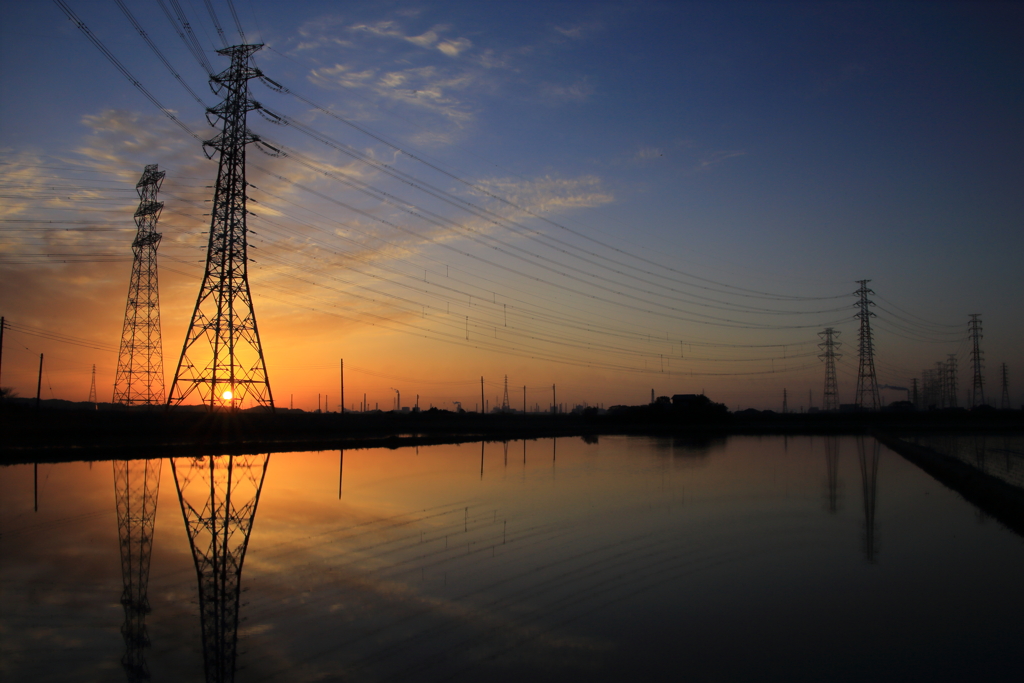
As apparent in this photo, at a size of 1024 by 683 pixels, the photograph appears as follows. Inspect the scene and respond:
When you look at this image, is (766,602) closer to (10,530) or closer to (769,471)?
(10,530)

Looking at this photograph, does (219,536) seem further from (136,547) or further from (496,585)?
(496,585)

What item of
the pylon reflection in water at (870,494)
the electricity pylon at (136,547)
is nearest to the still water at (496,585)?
the electricity pylon at (136,547)

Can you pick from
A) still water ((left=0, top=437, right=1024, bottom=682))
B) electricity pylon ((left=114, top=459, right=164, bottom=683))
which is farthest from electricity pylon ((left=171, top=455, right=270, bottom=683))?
electricity pylon ((left=114, top=459, right=164, bottom=683))

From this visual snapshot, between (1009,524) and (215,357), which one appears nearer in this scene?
(1009,524)

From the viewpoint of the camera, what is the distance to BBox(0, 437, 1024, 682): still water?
7.09 meters

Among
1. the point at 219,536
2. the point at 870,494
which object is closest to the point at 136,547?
the point at 219,536

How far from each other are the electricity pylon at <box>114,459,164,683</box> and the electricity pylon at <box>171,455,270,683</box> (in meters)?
0.67

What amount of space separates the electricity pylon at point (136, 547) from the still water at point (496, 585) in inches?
2.0

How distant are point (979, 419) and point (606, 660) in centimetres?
9612

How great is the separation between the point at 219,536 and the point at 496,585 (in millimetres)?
6626

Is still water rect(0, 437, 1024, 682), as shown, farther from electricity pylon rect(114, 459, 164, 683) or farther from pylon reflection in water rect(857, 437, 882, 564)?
pylon reflection in water rect(857, 437, 882, 564)

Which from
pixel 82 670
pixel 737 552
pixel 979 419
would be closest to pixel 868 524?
pixel 737 552

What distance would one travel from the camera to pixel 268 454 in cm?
3272

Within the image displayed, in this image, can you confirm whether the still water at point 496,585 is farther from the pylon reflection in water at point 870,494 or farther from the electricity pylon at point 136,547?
the pylon reflection in water at point 870,494
